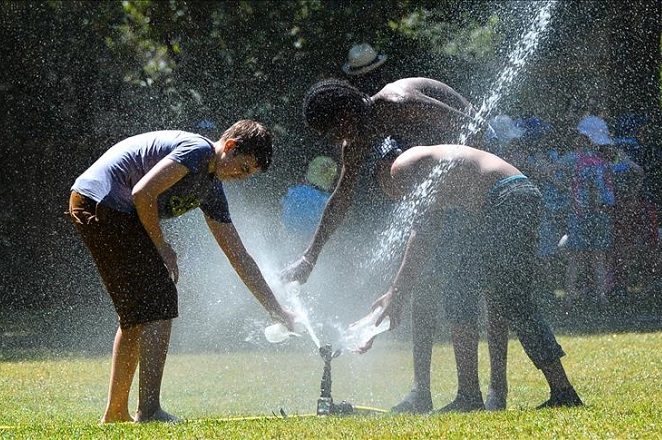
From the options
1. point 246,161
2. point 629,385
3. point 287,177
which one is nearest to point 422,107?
point 246,161

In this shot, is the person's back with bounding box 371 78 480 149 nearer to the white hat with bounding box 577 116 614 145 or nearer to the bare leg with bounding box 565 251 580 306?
the bare leg with bounding box 565 251 580 306

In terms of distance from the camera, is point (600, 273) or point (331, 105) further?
point (600, 273)

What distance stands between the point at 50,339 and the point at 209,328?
1.31m

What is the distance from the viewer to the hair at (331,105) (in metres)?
5.23

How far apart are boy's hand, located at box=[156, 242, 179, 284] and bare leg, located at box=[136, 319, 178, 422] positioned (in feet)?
0.69

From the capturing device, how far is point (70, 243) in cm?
1287

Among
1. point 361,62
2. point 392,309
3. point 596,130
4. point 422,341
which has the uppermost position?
point 361,62

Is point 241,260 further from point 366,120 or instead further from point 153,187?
point 366,120

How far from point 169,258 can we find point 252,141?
0.63 metres

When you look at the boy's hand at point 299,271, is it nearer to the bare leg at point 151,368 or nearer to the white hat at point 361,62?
the bare leg at point 151,368

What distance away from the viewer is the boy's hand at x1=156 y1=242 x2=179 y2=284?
481 centimetres

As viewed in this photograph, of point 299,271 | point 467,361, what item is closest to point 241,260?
point 299,271

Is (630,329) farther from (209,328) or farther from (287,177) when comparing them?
(287,177)

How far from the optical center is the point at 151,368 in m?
4.86
